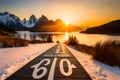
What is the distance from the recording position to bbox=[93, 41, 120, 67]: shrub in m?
9.79

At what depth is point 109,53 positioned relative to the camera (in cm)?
1027

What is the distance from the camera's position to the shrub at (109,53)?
979cm

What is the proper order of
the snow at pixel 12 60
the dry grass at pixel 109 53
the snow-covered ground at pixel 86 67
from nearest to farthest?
the snow-covered ground at pixel 86 67 < the snow at pixel 12 60 < the dry grass at pixel 109 53

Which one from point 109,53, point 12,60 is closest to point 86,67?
point 109,53

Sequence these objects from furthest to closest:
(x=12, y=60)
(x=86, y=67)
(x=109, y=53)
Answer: (x=12, y=60)
(x=109, y=53)
(x=86, y=67)

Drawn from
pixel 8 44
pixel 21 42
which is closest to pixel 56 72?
pixel 8 44

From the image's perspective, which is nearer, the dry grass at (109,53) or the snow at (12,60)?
the snow at (12,60)

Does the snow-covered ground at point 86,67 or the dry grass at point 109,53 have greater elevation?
the dry grass at point 109,53

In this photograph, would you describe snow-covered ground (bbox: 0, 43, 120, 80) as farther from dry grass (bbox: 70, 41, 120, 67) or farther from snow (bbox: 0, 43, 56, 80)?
dry grass (bbox: 70, 41, 120, 67)

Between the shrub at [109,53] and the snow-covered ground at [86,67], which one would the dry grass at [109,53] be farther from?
the snow-covered ground at [86,67]

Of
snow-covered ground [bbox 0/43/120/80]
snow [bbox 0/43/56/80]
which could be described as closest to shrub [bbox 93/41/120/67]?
snow-covered ground [bbox 0/43/120/80]

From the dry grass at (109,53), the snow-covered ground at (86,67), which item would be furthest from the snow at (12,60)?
the dry grass at (109,53)

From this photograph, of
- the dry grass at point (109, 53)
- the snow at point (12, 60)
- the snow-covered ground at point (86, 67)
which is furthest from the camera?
the dry grass at point (109, 53)

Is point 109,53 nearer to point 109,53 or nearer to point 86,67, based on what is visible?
point 109,53
